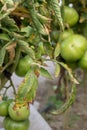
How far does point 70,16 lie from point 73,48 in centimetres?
9

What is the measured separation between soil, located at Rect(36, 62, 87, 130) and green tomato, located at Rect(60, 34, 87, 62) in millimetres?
1723

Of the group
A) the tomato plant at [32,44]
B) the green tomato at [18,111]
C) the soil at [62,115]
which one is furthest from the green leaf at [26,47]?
the soil at [62,115]

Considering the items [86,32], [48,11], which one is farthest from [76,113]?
[48,11]

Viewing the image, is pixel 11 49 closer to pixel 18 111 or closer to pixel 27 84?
pixel 27 84

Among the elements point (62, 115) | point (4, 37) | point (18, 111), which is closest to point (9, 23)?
point (4, 37)

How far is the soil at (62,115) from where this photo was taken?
2.95 metres

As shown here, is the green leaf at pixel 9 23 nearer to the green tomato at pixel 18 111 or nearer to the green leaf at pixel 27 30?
the green leaf at pixel 27 30

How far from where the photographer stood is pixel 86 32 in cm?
106

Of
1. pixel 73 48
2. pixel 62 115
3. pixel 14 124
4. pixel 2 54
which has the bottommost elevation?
pixel 62 115

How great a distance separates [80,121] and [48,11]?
2.23 metres

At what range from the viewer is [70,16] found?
40.0 inches

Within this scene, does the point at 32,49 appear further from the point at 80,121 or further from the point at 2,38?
the point at 80,121

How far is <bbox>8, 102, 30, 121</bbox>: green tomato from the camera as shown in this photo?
2.99 feet

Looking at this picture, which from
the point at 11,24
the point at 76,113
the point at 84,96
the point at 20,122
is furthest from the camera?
the point at 84,96
